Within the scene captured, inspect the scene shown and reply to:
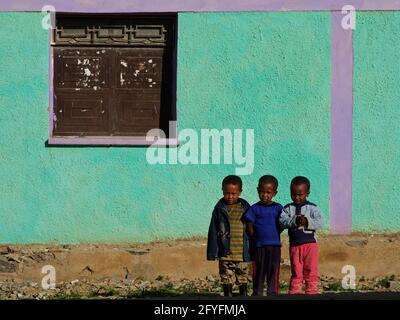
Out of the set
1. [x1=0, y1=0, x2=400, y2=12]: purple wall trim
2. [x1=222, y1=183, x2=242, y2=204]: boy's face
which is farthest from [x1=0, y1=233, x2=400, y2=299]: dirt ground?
[x1=0, y1=0, x2=400, y2=12]: purple wall trim

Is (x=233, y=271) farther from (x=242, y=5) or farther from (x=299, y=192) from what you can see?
(x=242, y=5)

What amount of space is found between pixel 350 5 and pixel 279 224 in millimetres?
2843

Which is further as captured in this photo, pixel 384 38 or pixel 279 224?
pixel 384 38

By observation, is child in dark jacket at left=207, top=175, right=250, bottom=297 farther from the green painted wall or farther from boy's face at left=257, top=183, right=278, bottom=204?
the green painted wall

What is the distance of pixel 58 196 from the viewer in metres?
12.1

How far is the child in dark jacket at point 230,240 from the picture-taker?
34.6ft

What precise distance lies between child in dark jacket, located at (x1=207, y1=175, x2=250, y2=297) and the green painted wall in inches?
78.8

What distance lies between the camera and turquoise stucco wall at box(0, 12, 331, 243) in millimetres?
12125

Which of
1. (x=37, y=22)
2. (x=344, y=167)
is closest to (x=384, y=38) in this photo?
(x=344, y=167)

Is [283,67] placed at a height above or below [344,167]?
above

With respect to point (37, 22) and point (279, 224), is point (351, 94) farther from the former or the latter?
point (37, 22)

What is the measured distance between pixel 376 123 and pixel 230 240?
2.50 meters

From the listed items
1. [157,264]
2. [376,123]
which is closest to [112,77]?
[157,264]

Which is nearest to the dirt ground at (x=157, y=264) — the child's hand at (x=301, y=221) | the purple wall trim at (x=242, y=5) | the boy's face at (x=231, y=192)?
the boy's face at (x=231, y=192)
